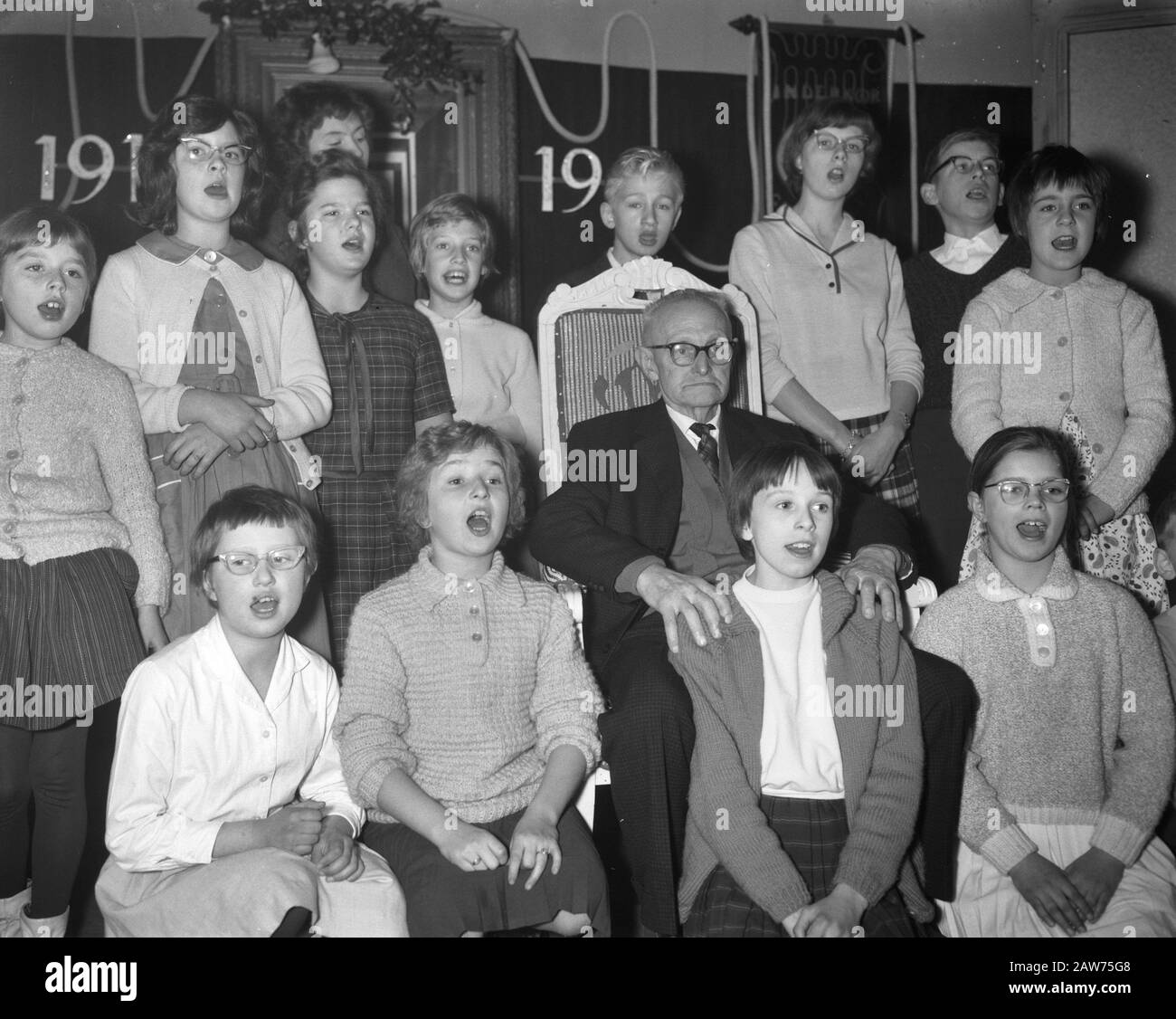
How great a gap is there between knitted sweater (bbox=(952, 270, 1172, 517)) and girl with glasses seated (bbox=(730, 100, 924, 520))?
0.73 ft

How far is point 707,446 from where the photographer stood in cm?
308

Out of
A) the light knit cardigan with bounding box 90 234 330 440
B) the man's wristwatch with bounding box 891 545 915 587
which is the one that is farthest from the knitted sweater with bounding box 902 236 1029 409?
the light knit cardigan with bounding box 90 234 330 440

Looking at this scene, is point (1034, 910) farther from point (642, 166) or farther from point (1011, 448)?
point (642, 166)

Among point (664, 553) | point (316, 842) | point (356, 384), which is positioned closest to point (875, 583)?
point (664, 553)

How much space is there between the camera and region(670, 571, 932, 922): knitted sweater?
2307 mm

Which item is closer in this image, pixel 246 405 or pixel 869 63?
pixel 246 405

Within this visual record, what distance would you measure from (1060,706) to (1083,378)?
1.09m

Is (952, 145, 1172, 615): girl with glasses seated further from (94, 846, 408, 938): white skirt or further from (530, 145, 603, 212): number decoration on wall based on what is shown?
(530, 145, 603, 212): number decoration on wall

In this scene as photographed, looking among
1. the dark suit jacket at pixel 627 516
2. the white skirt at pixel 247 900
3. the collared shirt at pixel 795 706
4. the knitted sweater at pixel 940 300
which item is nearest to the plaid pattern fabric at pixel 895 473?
the knitted sweater at pixel 940 300
